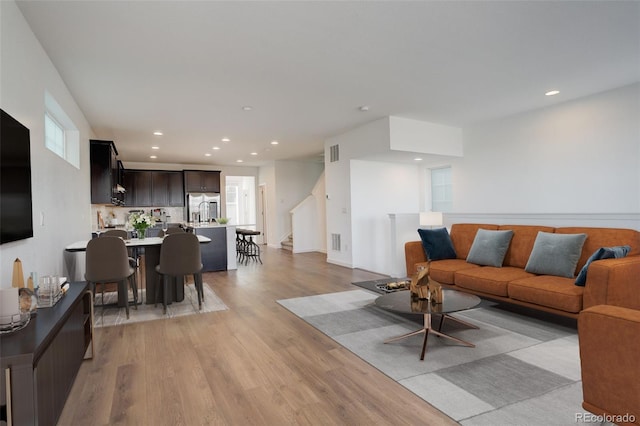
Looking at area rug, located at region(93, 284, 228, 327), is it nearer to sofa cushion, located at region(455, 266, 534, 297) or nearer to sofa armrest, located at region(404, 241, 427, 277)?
sofa armrest, located at region(404, 241, 427, 277)

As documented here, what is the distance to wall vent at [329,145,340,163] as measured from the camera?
24.0ft

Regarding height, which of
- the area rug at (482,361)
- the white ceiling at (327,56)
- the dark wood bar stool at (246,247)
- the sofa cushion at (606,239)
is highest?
the white ceiling at (327,56)

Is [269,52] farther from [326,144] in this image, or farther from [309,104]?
[326,144]

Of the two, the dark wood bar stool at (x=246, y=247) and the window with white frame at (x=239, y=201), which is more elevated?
the window with white frame at (x=239, y=201)

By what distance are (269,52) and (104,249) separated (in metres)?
2.78

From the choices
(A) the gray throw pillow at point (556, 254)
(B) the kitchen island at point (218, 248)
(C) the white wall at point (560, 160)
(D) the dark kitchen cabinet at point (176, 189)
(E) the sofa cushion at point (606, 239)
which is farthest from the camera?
(D) the dark kitchen cabinet at point (176, 189)

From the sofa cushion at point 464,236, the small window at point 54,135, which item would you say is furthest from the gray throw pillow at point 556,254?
the small window at point 54,135

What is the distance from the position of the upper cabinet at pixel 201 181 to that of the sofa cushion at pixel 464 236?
296 inches

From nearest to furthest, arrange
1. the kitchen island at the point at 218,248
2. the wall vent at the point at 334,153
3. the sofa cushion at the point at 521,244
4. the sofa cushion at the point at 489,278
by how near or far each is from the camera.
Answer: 1. the sofa cushion at the point at 489,278
2. the sofa cushion at the point at 521,244
3. the kitchen island at the point at 218,248
4. the wall vent at the point at 334,153

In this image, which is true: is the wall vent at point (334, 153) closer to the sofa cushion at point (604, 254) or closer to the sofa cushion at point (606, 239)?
the sofa cushion at point (606, 239)

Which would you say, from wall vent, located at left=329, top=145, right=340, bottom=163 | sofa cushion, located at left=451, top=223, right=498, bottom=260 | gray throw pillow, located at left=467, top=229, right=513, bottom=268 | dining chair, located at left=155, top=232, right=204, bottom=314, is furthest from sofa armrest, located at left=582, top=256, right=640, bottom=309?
wall vent, located at left=329, top=145, right=340, bottom=163

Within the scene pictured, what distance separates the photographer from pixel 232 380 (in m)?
2.55

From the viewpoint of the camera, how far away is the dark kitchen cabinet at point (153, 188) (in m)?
9.76

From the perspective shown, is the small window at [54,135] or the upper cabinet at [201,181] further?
the upper cabinet at [201,181]
